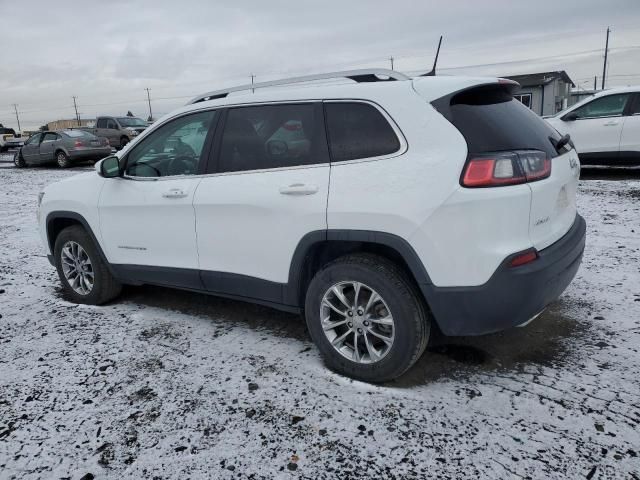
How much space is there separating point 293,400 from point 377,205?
1.22 meters

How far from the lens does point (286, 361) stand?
327 cm

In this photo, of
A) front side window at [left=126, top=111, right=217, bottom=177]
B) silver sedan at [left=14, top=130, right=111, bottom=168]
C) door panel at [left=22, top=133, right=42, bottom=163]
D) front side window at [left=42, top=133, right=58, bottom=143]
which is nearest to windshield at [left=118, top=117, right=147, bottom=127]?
door panel at [left=22, top=133, right=42, bottom=163]

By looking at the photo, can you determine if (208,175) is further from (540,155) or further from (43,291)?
(43,291)

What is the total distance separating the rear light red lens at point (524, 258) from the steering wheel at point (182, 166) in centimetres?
231

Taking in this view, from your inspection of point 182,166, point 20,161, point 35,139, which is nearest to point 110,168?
point 182,166

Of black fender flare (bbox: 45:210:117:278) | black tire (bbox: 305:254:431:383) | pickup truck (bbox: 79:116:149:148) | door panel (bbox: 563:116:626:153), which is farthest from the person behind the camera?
pickup truck (bbox: 79:116:149:148)

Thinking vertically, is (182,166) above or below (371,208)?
above

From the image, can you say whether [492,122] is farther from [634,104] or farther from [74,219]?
[634,104]

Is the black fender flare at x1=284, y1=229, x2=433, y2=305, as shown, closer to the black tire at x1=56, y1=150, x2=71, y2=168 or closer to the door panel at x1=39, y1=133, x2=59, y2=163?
the black tire at x1=56, y1=150, x2=71, y2=168

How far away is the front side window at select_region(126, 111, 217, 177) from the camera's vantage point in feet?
11.9

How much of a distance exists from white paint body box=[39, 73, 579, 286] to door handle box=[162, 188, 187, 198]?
0.03 metres

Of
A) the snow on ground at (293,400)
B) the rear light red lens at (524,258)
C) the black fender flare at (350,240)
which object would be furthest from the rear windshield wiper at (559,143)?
the snow on ground at (293,400)

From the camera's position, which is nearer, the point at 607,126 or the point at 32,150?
the point at 607,126

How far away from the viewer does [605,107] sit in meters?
9.83
